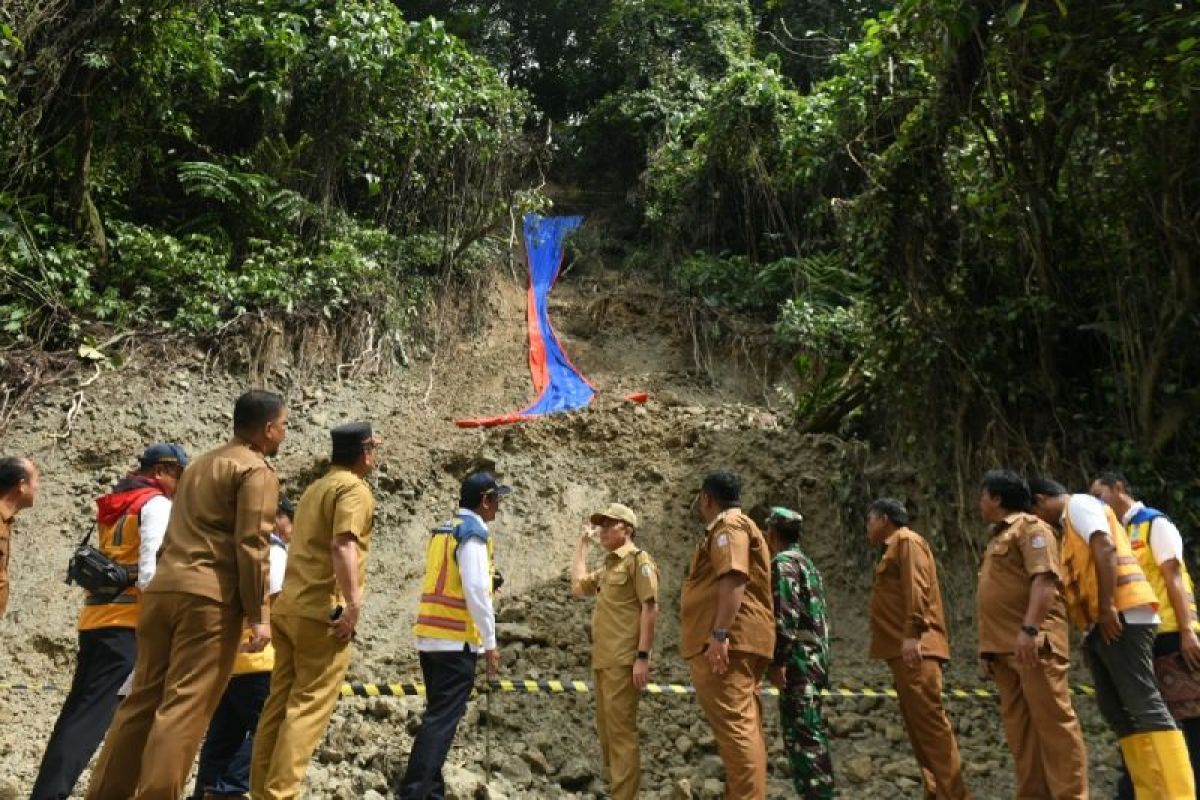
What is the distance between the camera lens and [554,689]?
601 centimetres

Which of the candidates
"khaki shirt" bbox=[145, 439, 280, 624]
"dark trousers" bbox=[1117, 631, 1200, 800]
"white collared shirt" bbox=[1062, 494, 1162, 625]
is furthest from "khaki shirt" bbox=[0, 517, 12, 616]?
"dark trousers" bbox=[1117, 631, 1200, 800]

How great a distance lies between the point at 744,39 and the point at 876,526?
47.6 ft

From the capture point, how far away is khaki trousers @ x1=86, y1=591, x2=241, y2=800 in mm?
3424

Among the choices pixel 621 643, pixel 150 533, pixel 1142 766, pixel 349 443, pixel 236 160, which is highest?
pixel 236 160

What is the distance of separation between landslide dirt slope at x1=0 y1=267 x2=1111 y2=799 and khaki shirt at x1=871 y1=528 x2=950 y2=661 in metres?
0.93

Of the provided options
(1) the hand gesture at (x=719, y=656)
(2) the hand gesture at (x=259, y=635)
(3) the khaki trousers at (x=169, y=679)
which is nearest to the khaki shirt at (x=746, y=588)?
(1) the hand gesture at (x=719, y=656)

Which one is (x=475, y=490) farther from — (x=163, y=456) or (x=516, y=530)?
(x=516, y=530)

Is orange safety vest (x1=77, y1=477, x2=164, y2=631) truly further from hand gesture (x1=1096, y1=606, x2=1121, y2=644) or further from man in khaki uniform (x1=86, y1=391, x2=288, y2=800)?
hand gesture (x1=1096, y1=606, x2=1121, y2=644)

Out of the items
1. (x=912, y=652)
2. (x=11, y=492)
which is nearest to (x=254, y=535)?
(x=11, y=492)

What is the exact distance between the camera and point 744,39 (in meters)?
17.8

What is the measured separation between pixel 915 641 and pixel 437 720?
2.44m

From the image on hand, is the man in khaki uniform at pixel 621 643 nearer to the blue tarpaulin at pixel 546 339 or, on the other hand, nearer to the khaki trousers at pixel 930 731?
the khaki trousers at pixel 930 731

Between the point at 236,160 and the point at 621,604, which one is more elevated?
the point at 236,160

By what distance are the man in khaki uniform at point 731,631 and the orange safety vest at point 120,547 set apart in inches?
101
